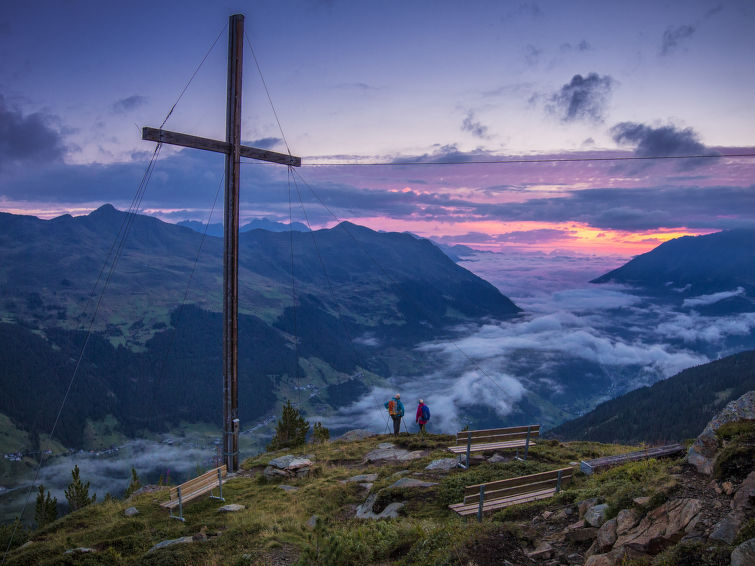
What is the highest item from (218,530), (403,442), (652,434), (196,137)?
(196,137)

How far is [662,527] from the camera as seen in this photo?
6891 millimetres

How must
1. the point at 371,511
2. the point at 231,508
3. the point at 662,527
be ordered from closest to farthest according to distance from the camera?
1. the point at 662,527
2. the point at 371,511
3. the point at 231,508

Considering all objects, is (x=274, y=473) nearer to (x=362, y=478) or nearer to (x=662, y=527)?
(x=362, y=478)

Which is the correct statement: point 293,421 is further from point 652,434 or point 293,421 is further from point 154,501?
point 652,434

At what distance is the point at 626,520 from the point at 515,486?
10.4 feet

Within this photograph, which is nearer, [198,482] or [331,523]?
[331,523]

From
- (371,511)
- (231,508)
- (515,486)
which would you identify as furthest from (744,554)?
(231,508)

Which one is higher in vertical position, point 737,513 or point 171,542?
point 737,513

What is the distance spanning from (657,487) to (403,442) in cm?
1410

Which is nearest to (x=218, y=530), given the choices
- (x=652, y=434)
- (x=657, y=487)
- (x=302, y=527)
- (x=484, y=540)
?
(x=302, y=527)

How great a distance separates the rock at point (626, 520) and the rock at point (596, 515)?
1.52 feet

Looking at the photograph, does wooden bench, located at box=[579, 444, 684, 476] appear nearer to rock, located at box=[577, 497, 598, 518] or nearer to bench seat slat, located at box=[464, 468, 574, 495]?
bench seat slat, located at box=[464, 468, 574, 495]

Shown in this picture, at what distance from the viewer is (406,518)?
10852mm

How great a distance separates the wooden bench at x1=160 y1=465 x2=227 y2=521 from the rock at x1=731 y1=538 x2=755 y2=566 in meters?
12.9
